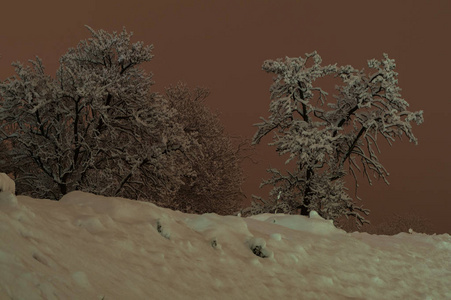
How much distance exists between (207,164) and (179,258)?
85.9 feet

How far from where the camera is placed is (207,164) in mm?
32062

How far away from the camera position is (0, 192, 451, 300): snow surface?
430 centimetres

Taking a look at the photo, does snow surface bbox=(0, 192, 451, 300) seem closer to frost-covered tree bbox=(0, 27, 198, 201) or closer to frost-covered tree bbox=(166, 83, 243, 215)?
frost-covered tree bbox=(0, 27, 198, 201)

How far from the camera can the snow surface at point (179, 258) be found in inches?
169

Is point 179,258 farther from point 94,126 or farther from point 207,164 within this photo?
point 207,164

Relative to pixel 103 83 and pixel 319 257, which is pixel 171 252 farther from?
pixel 103 83

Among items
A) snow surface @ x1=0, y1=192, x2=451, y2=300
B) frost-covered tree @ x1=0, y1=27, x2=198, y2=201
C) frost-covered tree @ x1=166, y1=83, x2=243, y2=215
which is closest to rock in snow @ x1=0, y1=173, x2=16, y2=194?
snow surface @ x1=0, y1=192, x2=451, y2=300

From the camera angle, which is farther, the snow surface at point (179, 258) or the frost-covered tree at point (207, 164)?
the frost-covered tree at point (207, 164)

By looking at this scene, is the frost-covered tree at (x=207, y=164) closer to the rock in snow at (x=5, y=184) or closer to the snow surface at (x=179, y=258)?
the snow surface at (x=179, y=258)

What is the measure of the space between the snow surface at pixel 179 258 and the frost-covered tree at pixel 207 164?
70.4 feet

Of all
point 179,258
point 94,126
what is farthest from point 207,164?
point 179,258

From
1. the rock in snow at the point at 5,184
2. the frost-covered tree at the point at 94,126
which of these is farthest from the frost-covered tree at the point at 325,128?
the rock in snow at the point at 5,184

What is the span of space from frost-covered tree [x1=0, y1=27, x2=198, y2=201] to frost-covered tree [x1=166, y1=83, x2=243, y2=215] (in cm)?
648

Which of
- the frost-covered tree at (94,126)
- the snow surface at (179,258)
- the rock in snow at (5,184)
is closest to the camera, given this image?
the snow surface at (179,258)
